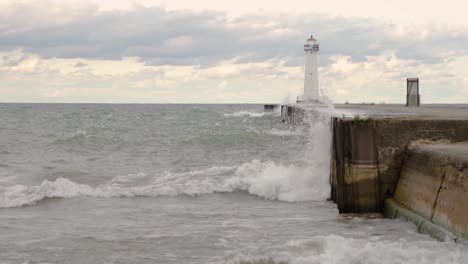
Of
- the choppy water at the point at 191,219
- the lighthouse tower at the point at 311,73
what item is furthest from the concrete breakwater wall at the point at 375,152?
the lighthouse tower at the point at 311,73

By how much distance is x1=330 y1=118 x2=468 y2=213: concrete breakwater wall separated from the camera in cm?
934

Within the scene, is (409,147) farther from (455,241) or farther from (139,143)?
(139,143)

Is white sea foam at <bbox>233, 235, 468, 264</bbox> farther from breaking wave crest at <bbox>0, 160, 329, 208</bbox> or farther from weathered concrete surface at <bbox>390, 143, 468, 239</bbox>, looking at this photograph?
breaking wave crest at <bbox>0, 160, 329, 208</bbox>

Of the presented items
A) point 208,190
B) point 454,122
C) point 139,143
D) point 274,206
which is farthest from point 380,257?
point 139,143

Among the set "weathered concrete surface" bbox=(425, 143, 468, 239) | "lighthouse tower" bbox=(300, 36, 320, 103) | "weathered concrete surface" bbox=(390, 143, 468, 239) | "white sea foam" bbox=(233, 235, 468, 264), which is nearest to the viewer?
"white sea foam" bbox=(233, 235, 468, 264)

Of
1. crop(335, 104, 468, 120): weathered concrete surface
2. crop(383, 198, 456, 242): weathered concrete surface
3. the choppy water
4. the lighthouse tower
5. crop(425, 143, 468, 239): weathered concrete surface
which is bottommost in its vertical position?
the choppy water

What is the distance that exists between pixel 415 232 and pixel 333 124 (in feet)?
8.61

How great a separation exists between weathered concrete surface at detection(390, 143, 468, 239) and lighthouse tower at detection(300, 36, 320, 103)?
45.5 metres

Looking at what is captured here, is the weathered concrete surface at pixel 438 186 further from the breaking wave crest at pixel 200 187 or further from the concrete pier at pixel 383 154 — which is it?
the breaking wave crest at pixel 200 187

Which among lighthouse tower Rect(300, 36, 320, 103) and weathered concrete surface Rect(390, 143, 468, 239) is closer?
weathered concrete surface Rect(390, 143, 468, 239)

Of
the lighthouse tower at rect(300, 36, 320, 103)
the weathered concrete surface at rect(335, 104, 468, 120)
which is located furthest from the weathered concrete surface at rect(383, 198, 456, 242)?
the lighthouse tower at rect(300, 36, 320, 103)

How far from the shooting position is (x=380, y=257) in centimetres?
700

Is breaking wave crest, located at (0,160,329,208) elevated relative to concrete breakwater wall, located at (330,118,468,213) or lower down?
lower down

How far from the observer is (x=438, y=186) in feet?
25.0
